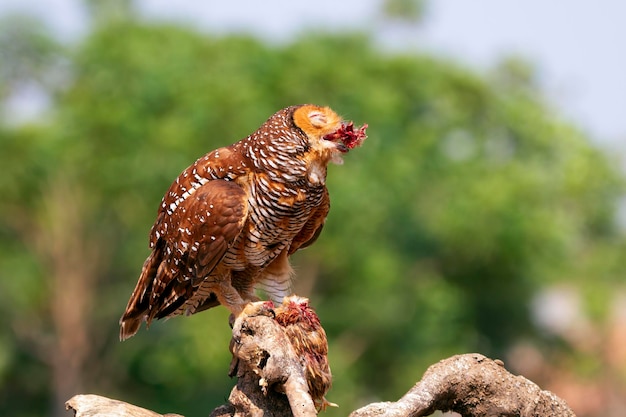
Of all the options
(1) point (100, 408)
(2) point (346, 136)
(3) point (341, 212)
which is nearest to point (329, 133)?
(2) point (346, 136)

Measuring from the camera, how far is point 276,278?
298 inches

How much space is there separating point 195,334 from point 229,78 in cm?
903

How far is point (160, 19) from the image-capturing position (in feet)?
139

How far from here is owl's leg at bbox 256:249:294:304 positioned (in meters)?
7.55

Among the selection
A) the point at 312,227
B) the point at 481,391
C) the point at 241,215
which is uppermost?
the point at 312,227

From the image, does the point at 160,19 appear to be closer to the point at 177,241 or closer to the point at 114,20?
the point at 114,20

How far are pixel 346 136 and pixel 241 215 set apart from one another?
723mm

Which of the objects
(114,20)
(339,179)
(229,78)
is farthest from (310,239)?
(114,20)

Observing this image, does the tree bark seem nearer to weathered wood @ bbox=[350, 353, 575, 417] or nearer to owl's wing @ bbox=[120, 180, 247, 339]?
weathered wood @ bbox=[350, 353, 575, 417]

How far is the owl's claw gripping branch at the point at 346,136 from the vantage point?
687 cm

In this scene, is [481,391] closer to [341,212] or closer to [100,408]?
[100,408]

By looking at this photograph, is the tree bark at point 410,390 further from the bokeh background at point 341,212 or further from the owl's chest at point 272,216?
the bokeh background at point 341,212

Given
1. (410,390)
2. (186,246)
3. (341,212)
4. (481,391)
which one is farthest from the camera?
(341,212)

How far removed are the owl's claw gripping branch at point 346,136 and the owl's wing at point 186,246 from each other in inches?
24.2
